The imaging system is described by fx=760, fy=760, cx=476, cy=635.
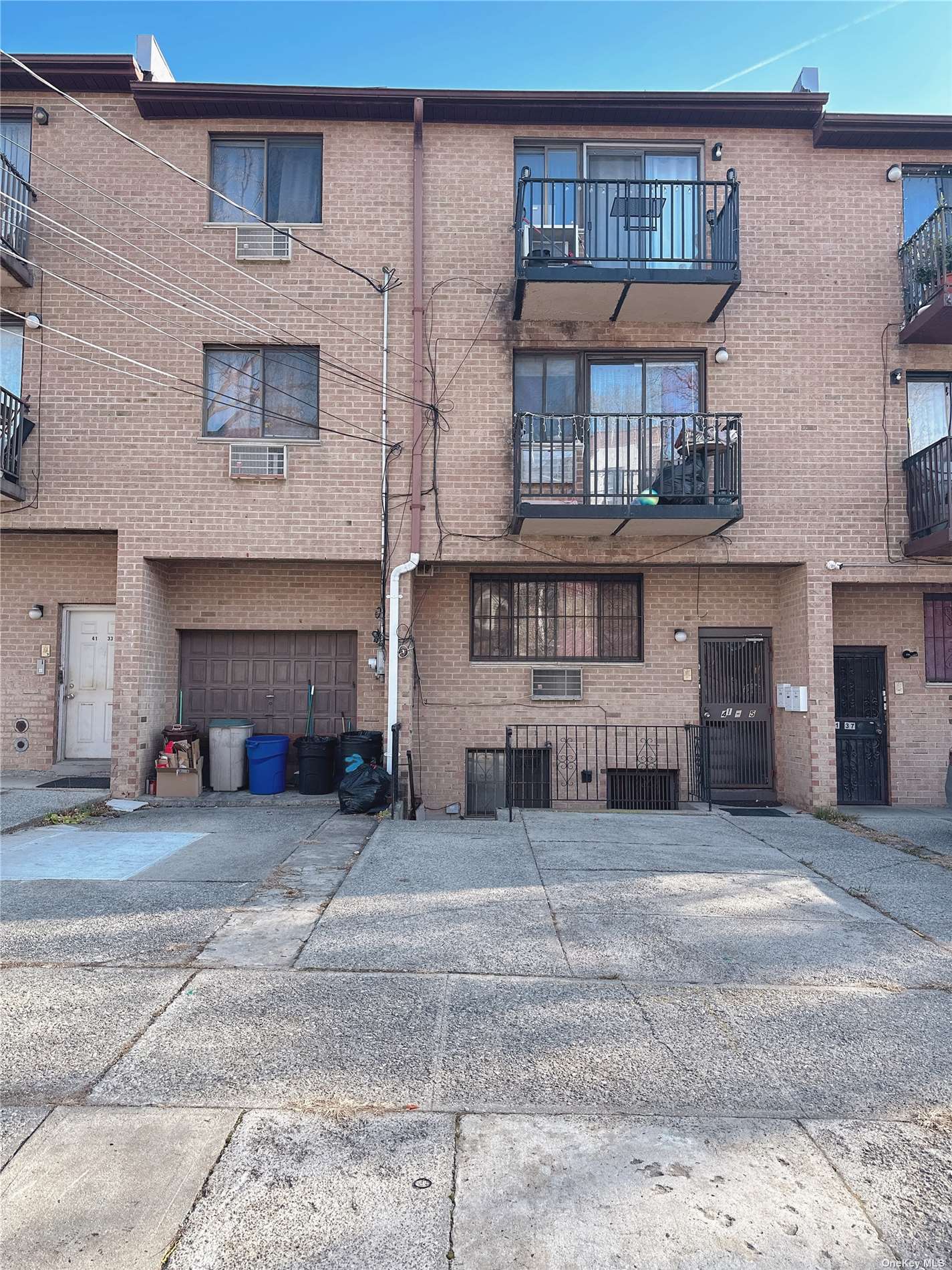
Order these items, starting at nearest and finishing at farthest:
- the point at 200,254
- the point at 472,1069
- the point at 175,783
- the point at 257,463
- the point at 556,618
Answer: the point at 472,1069 < the point at 175,783 < the point at 257,463 < the point at 200,254 < the point at 556,618

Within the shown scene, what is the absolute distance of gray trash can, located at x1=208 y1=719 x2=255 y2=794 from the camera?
34.0ft

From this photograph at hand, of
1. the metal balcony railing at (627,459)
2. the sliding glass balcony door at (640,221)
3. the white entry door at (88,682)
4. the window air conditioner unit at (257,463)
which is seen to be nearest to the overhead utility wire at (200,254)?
the window air conditioner unit at (257,463)

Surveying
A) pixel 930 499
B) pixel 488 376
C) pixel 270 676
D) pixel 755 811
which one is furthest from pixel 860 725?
pixel 270 676

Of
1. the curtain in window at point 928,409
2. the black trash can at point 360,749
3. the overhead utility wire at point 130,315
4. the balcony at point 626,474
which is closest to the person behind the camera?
the balcony at point 626,474

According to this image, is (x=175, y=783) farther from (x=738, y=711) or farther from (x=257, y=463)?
(x=738, y=711)

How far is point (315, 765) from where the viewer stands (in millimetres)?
10227

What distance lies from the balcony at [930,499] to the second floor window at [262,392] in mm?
7950

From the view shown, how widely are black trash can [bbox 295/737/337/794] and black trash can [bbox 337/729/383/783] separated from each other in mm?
250

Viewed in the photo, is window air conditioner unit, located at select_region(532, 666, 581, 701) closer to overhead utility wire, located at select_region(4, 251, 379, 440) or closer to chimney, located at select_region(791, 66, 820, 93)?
overhead utility wire, located at select_region(4, 251, 379, 440)

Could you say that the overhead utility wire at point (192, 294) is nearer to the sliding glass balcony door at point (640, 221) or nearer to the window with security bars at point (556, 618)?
the window with security bars at point (556, 618)

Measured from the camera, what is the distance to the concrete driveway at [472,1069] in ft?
7.98

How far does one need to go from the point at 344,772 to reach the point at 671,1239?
7.83 m

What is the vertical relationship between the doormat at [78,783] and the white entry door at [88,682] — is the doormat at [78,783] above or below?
below

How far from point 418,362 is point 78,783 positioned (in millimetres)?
7155
